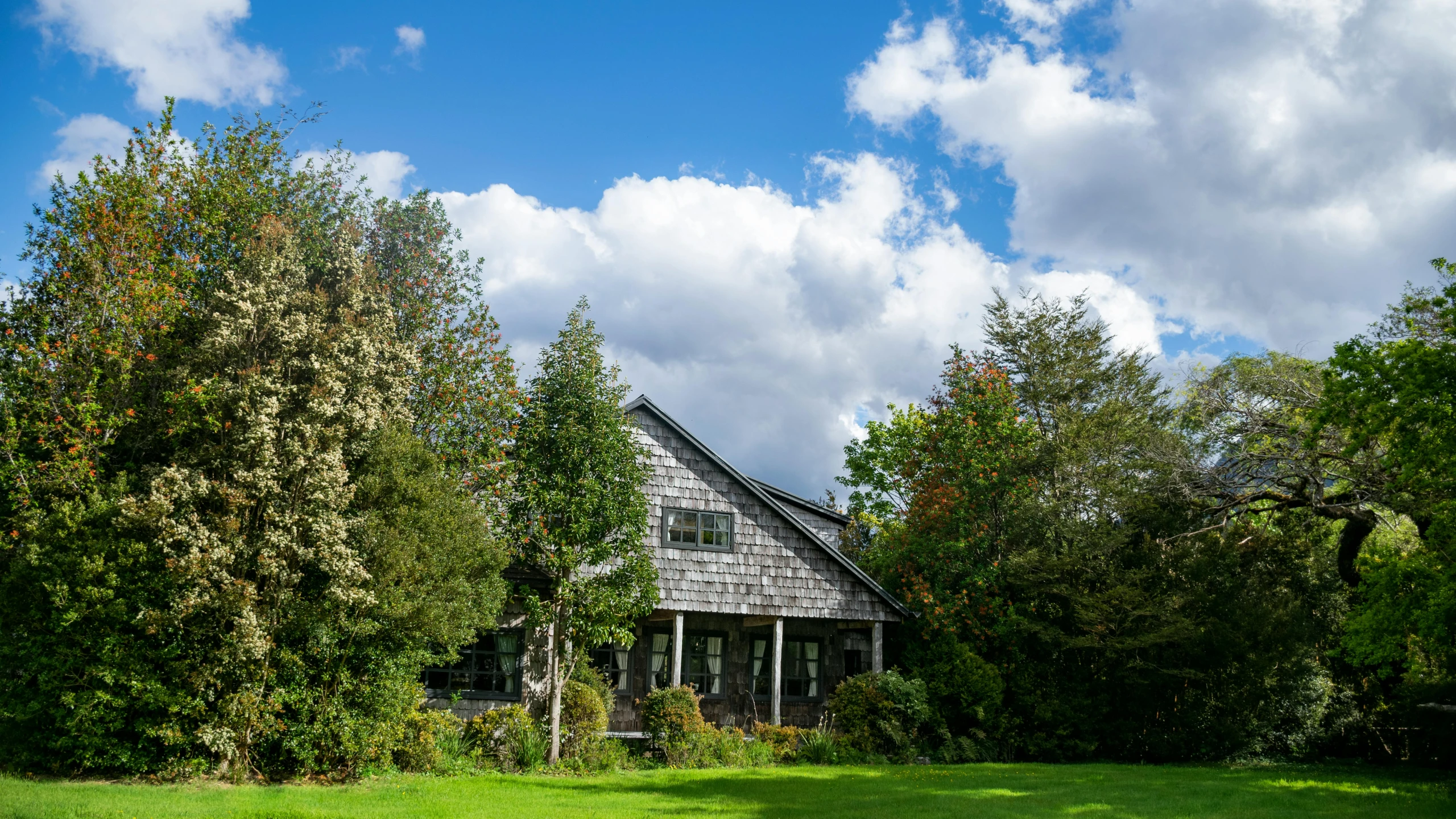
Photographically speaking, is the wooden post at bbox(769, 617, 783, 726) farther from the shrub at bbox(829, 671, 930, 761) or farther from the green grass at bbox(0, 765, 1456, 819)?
the green grass at bbox(0, 765, 1456, 819)

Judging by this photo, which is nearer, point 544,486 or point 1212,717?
point 544,486

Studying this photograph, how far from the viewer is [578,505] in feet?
59.3

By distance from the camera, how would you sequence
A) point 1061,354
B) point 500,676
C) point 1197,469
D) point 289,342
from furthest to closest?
1. point 1061,354
2. point 1197,469
3. point 500,676
4. point 289,342

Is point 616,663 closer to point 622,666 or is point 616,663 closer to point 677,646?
point 622,666

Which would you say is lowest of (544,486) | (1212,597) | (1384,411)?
(1212,597)

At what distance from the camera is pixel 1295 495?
21031 mm

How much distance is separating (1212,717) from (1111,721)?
7.58ft

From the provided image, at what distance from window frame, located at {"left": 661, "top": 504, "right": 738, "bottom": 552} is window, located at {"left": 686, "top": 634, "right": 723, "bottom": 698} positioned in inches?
103

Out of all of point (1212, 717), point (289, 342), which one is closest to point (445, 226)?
point (289, 342)

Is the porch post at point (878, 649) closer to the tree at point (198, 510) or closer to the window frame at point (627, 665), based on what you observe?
the window frame at point (627, 665)

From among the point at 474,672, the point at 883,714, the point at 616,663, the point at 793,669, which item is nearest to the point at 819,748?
the point at 883,714

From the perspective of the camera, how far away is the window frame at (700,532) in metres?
21.5

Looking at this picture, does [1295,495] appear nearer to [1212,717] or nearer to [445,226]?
[1212,717]

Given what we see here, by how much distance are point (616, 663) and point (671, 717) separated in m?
3.09
